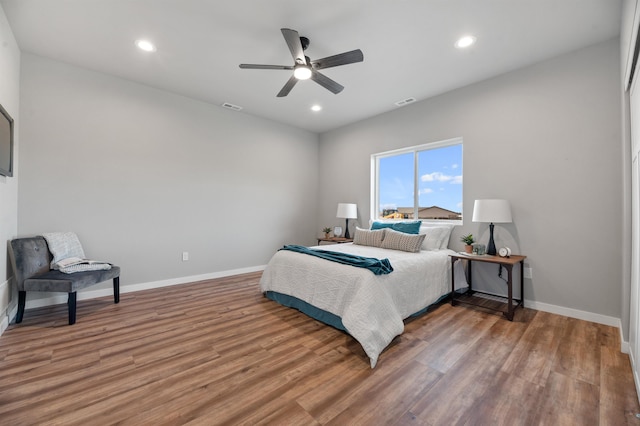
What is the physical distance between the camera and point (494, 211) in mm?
3168

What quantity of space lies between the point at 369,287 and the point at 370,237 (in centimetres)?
171

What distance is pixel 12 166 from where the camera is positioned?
2.74 metres

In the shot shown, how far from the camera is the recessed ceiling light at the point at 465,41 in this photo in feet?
8.93

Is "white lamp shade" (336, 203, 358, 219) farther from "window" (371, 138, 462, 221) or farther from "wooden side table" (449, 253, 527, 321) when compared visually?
"wooden side table" (449, 253, 527, 321)

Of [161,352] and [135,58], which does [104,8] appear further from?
[161,352]

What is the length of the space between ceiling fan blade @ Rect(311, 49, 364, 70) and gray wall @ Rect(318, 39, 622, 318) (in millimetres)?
2113

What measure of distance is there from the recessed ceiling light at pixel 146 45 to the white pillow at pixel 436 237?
393 centimetres

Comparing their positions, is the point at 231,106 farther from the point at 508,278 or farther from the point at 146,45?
the point at 508,278

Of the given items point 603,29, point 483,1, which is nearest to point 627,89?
point 603,29

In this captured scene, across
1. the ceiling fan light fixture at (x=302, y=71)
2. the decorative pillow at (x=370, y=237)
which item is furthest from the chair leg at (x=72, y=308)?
the decorative pillow at (x=370, y=237)

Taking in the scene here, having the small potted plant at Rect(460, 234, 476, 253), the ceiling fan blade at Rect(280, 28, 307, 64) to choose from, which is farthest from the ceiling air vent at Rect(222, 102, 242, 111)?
the small potted plant at Rect(460, 234, 476, 253)

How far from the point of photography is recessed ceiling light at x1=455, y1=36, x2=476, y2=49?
272cm

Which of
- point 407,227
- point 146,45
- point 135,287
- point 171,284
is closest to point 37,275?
point 135,287

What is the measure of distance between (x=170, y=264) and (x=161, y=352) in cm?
217
